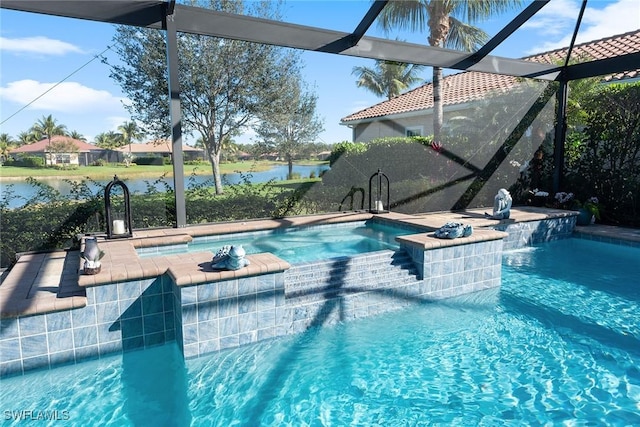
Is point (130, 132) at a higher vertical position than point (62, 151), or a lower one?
higher

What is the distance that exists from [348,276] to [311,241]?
2.29 metres

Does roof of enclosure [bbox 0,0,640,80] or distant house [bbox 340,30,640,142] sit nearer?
roof of enclosure [bbox 0,0,640,80]

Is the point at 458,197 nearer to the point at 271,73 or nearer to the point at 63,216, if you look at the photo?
the point at 271,73

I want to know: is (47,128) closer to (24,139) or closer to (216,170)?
(24,139)

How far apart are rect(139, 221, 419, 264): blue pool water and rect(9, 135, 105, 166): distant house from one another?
243cm

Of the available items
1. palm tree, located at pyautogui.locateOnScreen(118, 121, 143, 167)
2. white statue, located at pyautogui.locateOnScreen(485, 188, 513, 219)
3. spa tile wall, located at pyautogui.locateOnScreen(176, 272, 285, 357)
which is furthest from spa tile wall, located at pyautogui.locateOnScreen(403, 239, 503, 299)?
palm tree, located at pyautogui.locateOnScreen(118, 121, 143, 167)

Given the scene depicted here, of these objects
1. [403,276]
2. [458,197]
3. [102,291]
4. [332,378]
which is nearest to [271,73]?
[458,197]

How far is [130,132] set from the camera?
27.3ft

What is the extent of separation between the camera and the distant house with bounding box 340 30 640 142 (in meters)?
10.3

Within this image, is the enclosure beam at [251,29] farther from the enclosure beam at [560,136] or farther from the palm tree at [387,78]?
the palm tree at [387,78]

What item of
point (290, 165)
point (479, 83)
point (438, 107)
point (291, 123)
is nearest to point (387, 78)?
point (479, 83)

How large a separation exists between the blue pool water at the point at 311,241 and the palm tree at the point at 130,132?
10.5 ft

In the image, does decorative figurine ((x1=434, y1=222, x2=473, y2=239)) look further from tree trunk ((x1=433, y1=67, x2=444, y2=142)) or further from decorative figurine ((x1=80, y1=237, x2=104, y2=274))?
tree trunk ((x1=433, y1=67, x2=444, y2=142))

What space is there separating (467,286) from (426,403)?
2.62 m
